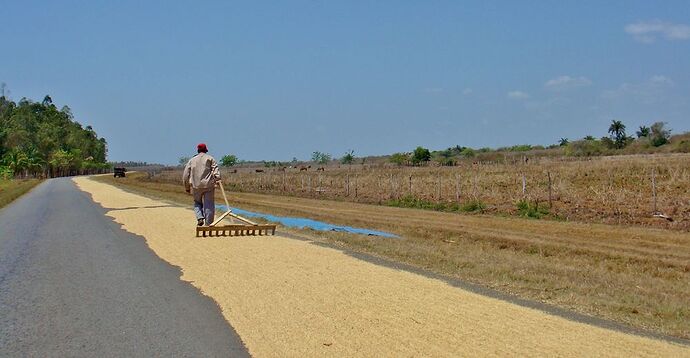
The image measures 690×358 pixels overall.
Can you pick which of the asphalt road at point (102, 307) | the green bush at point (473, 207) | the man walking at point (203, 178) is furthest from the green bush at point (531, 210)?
the asphalt road at point (102, 307)

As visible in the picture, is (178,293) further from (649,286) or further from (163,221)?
(163,221)

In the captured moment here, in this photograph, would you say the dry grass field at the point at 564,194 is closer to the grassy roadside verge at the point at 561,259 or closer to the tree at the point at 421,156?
the grassy roadside verge at the point at 561,259

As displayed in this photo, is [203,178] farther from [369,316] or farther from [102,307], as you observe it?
[369,316]

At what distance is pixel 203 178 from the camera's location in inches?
739

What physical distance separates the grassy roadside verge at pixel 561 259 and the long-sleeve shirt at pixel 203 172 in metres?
3.42

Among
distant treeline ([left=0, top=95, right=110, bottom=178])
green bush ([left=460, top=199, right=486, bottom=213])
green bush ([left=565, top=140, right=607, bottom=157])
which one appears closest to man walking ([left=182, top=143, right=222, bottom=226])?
green bush ([left=460, top=199, right=486, bottom=213])

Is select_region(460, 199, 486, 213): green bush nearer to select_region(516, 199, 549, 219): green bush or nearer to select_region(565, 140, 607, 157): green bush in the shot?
select_region(516, 199, 549, 219): green bush

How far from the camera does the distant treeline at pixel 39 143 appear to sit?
118000 mm

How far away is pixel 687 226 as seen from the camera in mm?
22594

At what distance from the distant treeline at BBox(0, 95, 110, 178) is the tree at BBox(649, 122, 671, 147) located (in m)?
82.0

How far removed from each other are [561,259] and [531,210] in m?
12.9

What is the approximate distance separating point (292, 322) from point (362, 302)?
59.0 inches

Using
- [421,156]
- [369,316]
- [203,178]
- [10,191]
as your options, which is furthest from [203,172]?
[421,156]

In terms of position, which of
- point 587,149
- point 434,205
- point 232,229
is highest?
point 587,149
